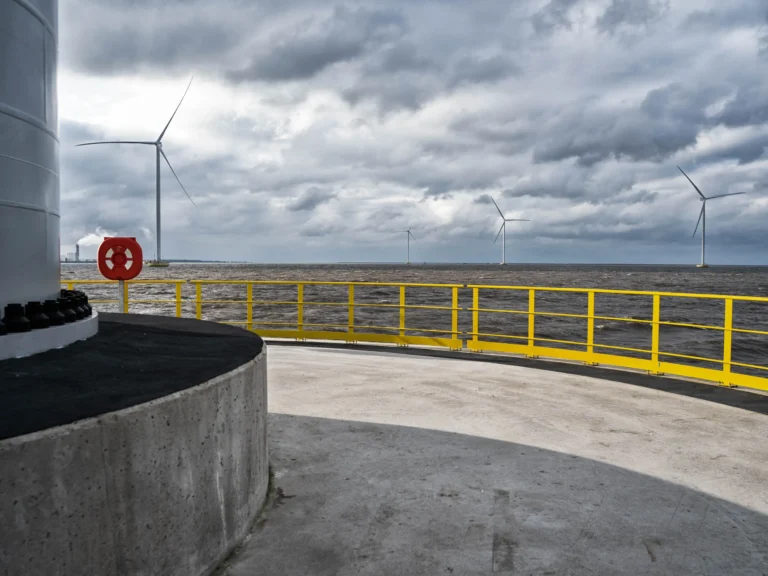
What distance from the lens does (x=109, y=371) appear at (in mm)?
3480

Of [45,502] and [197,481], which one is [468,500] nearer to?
[197,481]

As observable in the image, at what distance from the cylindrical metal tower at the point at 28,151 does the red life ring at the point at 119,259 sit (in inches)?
205

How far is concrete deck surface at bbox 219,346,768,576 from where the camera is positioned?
3414 millimetres

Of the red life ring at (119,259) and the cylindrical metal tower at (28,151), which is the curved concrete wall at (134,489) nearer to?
the cylindrical metal tower at (28,151)

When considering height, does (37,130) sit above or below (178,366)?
above

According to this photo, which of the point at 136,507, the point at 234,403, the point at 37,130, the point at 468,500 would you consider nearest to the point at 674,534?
the point at 468,500

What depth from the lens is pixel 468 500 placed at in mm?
4188

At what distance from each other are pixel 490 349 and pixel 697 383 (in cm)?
394

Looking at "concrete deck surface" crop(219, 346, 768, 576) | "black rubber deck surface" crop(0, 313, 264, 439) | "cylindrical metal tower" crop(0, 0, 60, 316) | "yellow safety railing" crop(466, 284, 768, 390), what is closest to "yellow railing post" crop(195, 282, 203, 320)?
"concrete deck surface" crop(219, 346, 768, 576)

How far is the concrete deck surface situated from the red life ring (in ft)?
12.6

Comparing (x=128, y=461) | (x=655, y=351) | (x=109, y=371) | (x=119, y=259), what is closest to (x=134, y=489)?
(x=128, y=461)

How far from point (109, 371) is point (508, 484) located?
9.88ft

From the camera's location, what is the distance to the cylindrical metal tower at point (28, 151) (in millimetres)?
3891

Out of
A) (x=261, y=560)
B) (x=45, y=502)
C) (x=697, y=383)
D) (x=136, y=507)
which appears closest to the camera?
(x=45, y=502)
